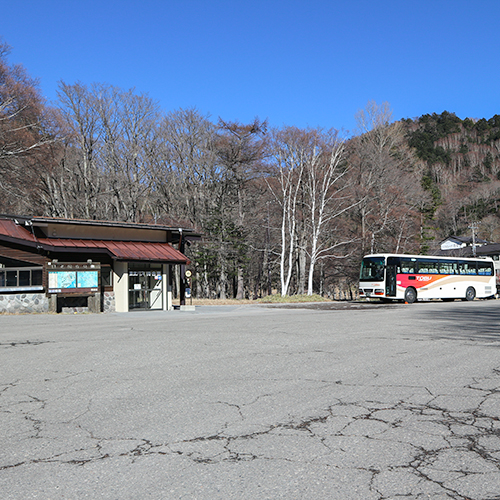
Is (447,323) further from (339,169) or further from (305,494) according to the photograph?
(339,169)

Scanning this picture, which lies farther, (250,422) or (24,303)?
(24,303)

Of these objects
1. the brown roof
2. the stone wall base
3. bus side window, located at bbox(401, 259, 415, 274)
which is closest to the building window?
the stone wall base

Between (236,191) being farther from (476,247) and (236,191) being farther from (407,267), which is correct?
(476,247)

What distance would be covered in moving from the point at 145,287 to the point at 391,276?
16.8 meters

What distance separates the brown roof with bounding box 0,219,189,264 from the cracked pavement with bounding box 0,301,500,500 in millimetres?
12734

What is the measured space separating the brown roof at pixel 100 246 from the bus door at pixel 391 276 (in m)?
14.7

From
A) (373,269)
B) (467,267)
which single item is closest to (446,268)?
(467,267)

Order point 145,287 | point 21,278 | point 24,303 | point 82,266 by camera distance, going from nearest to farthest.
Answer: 1. point 24,303
2. point 21,278
3. point 82,266
4. point 145,287

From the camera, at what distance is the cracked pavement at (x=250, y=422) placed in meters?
4.04

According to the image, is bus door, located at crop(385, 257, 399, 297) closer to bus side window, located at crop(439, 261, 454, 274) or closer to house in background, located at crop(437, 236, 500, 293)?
bus side window, located at crop(439, 261, 454, 274)

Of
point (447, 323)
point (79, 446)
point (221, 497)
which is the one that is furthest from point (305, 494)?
point (447, 323)

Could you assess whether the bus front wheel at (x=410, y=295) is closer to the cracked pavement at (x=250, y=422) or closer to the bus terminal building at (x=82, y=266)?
the bus terminal building at (x=82, y=266)

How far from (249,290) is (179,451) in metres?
53.4

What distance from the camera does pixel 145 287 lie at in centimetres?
2698
